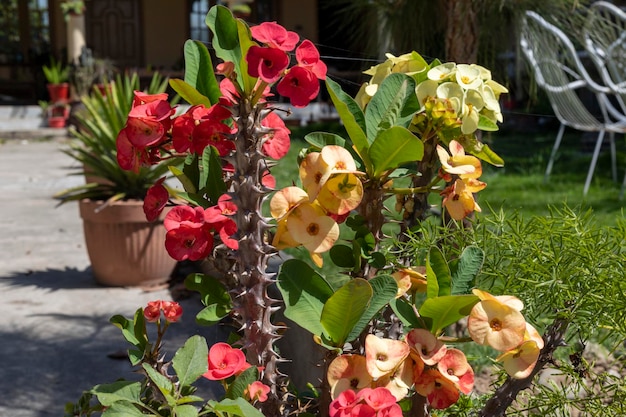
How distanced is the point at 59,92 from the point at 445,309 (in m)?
14.8

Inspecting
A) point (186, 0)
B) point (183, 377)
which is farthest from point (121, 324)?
point (186, 0)

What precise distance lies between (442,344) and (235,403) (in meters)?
0.32

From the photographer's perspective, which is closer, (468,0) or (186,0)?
(468,0)

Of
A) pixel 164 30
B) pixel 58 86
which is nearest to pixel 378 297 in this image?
pixel 58 86

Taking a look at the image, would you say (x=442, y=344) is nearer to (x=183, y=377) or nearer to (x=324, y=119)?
(x=183, y=377)

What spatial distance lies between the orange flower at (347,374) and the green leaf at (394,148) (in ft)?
0.99

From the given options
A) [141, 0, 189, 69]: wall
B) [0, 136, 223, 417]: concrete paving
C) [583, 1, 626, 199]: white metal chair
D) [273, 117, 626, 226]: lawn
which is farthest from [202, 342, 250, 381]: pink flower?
[141, 0, 189, 69]: wall

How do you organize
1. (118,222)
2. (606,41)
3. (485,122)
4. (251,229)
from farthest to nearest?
1. (118,222)
2. (606,41)
3. (485,122)
4. (251,229)

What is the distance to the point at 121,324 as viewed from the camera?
141 cm

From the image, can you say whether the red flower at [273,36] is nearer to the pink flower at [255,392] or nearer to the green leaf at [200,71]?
the green leaf at [200,71]

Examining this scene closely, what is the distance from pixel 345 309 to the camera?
4.04ft

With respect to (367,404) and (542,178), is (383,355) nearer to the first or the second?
(367,404)

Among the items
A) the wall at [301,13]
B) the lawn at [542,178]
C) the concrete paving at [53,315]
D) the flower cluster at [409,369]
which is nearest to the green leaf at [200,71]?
the flower cluster at [409,369]

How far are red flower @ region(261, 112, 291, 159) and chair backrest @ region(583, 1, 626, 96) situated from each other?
1.93 m
